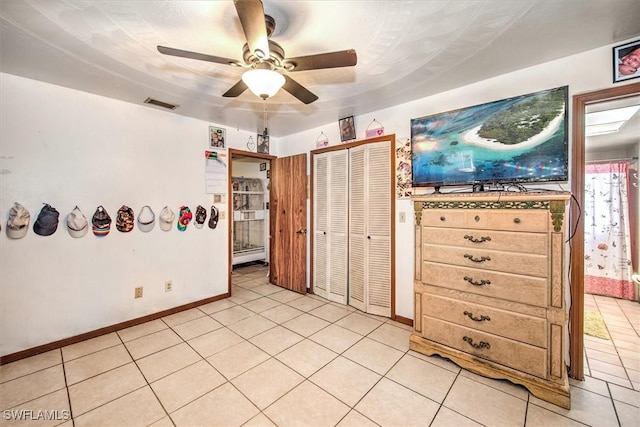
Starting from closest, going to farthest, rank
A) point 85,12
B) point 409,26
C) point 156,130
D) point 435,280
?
point 85,12, point 409,26, point 435,280, point 156,130

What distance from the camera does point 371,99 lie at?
9.00 feet

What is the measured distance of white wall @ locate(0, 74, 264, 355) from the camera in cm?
222

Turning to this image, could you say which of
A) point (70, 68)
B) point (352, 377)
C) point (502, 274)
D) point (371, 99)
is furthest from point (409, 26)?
point (70, 68)

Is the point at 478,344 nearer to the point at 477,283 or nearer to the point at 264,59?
the point at 477,283

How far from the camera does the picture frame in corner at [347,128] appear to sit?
3.24 m

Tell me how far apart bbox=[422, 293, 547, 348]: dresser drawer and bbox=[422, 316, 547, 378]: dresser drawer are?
0.04 m

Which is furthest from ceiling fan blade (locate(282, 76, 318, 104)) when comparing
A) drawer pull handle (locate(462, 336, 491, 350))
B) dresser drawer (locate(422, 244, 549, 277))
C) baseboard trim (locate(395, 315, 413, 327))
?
baseboard trim (locate(395, 315, 413, 327))

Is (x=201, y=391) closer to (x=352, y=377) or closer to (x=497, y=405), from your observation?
(x=352, y=377)

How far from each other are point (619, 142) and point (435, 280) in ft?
13.2

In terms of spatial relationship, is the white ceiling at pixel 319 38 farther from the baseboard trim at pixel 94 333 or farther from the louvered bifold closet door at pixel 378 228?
the baseboard trim at pixel 94 333

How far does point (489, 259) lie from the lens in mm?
1921

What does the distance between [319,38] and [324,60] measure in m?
0.38

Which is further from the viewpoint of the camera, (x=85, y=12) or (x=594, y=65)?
(x=594, y=65)

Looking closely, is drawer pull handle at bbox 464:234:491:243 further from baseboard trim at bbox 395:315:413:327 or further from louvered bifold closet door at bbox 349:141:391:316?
baseboard trim at bbox 395:315:413:327
